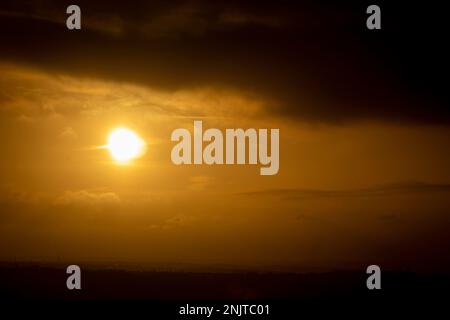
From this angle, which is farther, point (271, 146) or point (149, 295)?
point (149, 295)
